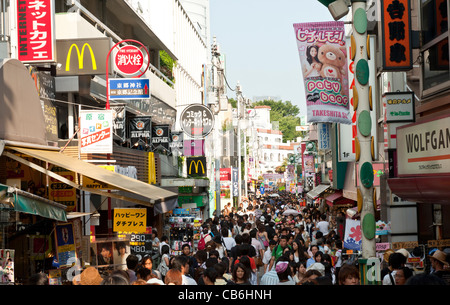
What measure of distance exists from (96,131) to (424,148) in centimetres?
789

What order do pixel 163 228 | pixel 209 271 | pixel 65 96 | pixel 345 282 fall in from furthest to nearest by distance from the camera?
pixel 163 228 → pixel 65 96 → pixel 209 271 → pixel 345 282

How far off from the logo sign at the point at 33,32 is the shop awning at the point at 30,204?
13.4 ft

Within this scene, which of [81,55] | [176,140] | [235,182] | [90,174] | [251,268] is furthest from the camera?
[235,182]

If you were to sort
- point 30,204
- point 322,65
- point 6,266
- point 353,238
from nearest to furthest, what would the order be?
point 6,266 → point 30,204 → point 353,238 → point 322,65

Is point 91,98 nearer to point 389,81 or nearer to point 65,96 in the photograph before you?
point 65,96

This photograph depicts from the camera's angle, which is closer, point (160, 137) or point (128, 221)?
point (128, 221)

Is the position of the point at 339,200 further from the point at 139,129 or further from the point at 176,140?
the point at 139,129

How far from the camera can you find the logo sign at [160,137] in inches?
1107

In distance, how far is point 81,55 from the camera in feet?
56.3

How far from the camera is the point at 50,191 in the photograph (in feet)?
49.2

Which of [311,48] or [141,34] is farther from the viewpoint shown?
[141,34]

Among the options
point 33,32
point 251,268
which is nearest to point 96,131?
point 33,32
